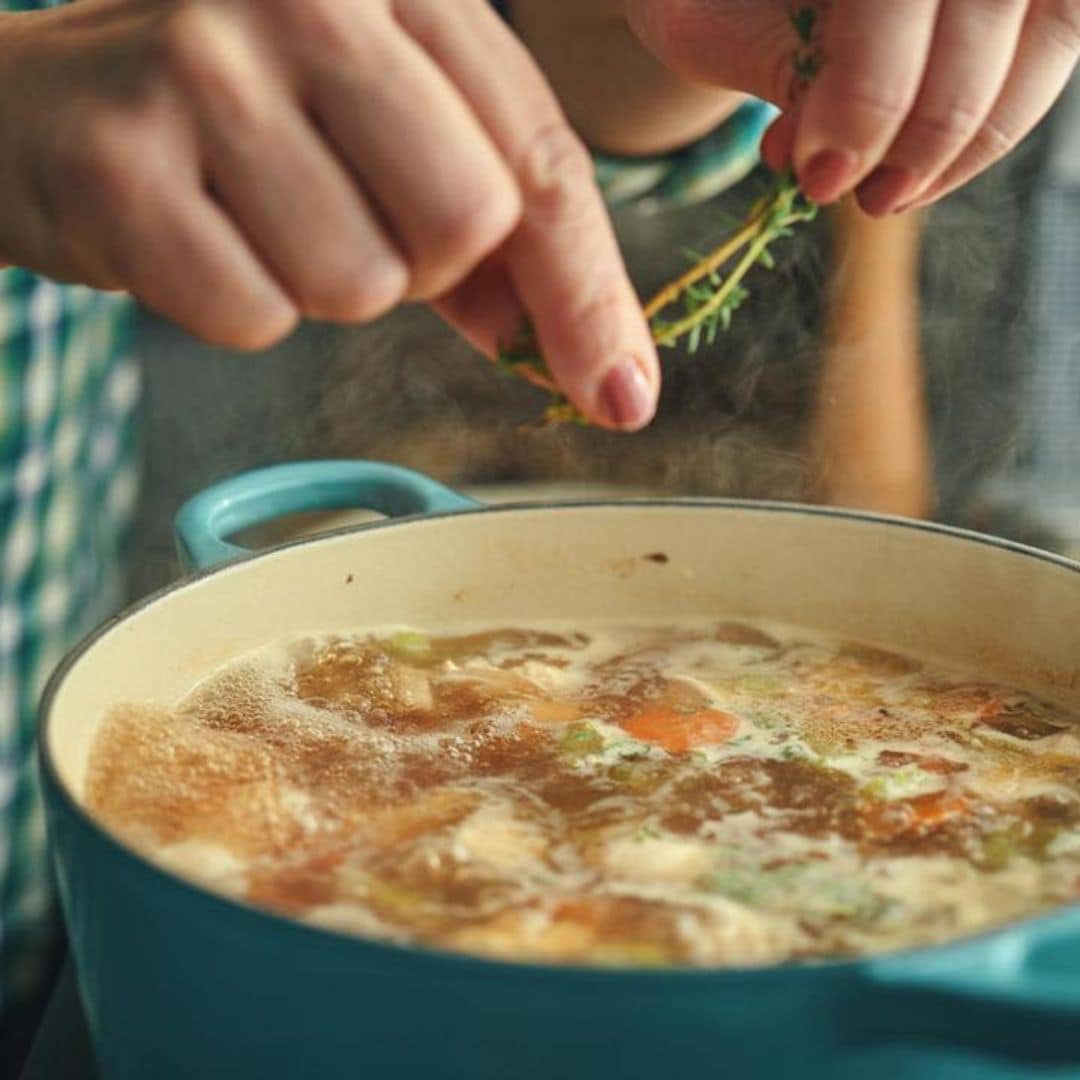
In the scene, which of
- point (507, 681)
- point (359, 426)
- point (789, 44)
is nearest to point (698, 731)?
point (507, 681)

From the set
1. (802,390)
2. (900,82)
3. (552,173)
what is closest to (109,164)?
(552,173)

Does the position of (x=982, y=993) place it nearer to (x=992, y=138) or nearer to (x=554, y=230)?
(x=554, y=230)

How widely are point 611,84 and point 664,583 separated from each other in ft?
1.84

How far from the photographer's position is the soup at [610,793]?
0.83 meters

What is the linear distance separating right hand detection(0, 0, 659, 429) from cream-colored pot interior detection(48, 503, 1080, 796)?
0.49m

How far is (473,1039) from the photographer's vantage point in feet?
2.07

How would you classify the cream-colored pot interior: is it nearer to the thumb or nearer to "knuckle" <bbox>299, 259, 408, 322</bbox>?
the thumb

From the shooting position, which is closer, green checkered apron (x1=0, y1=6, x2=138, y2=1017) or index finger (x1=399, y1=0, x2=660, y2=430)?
index finger (x1=399, y1=0, x2=660, y2=430)

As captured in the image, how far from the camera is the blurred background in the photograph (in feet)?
9.62

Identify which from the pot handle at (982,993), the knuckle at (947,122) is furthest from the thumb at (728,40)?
the pot handle at (982,993)

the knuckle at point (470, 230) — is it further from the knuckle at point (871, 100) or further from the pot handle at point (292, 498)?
the pot handle at point (292, 498)

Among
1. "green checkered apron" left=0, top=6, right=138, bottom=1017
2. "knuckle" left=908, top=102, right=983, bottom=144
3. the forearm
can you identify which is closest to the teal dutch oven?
"knuckle" left=908, top=102, right=983, bottom=144

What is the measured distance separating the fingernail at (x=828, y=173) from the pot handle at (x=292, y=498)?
1.49 ft

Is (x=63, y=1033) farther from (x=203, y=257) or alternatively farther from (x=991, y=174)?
(x=991, y=174)
